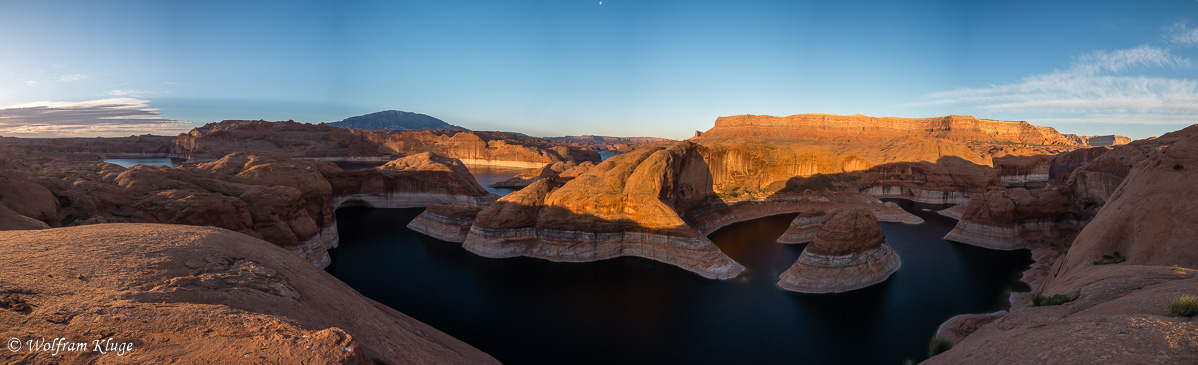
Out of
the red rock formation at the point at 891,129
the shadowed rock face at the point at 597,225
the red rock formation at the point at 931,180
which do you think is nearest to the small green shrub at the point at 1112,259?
the shadowed rock face at the point at 597,225

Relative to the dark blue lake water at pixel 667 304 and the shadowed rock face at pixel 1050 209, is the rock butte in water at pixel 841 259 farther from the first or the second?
the shadowed rock face at pixel 1050 209

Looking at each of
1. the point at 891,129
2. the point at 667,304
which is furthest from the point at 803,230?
the point at 891,129

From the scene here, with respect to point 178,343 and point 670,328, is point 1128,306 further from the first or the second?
point 178,343

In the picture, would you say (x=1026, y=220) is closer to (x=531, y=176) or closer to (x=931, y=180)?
(x=931, y=180)

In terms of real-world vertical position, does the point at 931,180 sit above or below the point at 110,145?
below

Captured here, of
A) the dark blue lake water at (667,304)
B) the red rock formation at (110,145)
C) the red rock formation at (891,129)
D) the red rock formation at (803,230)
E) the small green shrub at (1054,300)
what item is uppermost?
the red rock formation at (891,129)

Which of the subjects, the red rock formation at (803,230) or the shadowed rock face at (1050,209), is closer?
the shadowed rock face at (1050,209)

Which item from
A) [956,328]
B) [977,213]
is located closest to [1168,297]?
[956,328]
